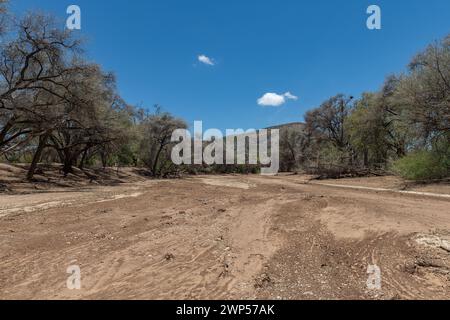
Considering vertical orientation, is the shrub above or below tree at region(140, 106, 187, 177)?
below

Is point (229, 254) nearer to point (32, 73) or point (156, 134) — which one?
point (32, 73)

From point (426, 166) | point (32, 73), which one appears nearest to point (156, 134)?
point (32, 73)

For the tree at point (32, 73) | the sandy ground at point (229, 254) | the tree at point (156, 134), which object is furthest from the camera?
the tree at point (156, 134)

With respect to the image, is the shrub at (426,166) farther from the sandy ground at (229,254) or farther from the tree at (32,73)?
the tree at (32,73)

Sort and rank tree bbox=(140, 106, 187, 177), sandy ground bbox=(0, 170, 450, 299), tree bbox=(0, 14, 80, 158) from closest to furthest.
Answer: sandy ground bbox=(0, 170, 450, 299), tree bbox=(0, 14, 80, 158), tree bbox=(140, 106, 187, 177)

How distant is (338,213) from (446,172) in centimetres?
1230

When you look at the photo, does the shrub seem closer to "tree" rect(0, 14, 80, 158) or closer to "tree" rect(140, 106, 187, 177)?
"tree" rect(0, 14, 80, 158)

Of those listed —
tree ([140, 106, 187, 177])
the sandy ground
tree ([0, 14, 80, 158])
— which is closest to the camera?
the sandy ground

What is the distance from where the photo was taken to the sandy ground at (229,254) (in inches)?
132

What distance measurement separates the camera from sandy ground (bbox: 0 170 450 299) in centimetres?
336

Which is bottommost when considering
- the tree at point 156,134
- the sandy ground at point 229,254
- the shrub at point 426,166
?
the sandy ground at point 229,254

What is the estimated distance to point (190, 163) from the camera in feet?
161

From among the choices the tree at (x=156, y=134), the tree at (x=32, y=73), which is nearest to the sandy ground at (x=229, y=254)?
the tree at (x=32, y=73)

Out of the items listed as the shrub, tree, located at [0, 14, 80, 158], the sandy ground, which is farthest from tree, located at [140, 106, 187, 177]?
the sandy ground
